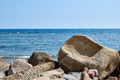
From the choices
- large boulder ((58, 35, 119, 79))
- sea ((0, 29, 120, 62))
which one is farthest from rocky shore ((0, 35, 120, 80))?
sea ((0, 29, 120, 62))

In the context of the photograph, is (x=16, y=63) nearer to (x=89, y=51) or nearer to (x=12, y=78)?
(x=12, y=78)

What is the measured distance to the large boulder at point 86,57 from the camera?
1072 cm

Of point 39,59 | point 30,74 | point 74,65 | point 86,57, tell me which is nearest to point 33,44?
point 39,59

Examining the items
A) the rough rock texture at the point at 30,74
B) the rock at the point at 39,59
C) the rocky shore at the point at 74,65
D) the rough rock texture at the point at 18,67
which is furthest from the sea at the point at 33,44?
the rough rock texture at the point at 18,67

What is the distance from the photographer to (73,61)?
35.1 ft

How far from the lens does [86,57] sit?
11.3 metres

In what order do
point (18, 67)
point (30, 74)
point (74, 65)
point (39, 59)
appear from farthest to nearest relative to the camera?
point (39, 59)
point (74, 65)
point (18, 67)
point (30, 74)

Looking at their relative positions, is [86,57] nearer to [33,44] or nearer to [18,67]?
[18,67]

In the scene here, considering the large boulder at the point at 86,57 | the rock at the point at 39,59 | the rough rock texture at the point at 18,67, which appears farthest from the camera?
the rock at the point at 39,59

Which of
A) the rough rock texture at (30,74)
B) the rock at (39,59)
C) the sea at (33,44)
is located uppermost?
the rock at (39,59)

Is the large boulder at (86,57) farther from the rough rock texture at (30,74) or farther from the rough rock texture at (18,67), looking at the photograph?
the rough rock texture at (18,67)

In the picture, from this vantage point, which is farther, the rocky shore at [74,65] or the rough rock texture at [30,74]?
the rocky shore at [74,65]

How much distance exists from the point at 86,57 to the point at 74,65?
26.9 inches

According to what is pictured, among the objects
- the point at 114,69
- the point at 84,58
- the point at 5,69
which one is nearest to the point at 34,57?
the point at 5,69
